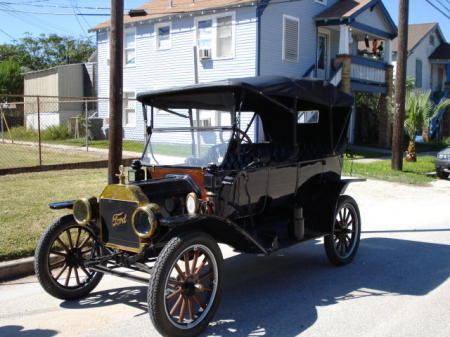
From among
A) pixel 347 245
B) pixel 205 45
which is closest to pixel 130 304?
pixel 347 245

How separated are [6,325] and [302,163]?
11.8 feet

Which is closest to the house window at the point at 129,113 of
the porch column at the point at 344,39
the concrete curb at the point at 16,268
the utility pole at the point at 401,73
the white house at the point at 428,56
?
the porch column at the point at 344,39

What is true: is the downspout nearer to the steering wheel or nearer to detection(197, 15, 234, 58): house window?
A: detection(197, 15, 234, 58): house window

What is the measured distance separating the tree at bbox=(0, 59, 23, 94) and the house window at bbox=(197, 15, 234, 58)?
80.5 ft

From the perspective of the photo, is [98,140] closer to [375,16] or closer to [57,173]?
[57,173]

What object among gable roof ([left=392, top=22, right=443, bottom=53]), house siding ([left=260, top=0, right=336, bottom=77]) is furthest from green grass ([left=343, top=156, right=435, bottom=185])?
gable roof ([left=392, top=22, right=443, bottom=53])

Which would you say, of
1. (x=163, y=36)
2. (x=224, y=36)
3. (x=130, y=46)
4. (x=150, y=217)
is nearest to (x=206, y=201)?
(x=150, y=217)

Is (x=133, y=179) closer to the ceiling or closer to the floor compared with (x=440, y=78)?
closer to the floor

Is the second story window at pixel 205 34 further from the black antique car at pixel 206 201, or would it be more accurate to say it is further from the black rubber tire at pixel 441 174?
the black antique car at pixel 206 201

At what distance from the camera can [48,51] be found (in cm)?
5316

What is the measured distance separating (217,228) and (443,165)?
1334 centimetres

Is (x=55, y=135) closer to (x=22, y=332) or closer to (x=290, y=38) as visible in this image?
(x=290, y=38)

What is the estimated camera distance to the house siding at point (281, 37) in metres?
20.1

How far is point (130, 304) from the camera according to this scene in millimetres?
5133
